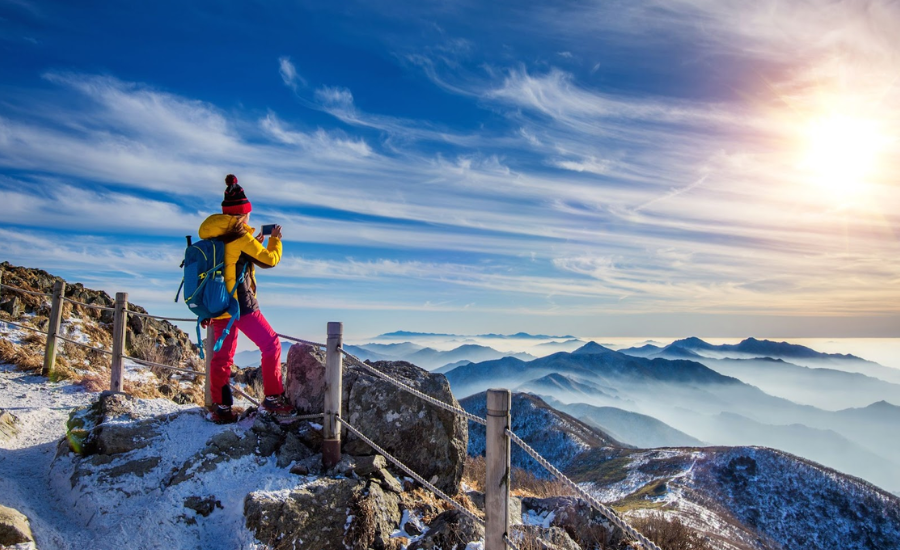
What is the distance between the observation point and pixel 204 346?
24.4 feet

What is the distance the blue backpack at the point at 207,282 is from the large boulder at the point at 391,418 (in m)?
1.56

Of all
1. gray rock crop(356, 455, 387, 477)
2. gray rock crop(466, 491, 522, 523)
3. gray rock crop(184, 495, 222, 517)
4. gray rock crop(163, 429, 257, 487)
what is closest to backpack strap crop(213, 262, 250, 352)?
gray rock crop(163, 429, 257, 487)

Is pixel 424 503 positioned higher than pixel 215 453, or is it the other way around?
pixel 215 453

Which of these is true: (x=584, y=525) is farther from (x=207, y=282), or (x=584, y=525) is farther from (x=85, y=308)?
(x=85, y=308)

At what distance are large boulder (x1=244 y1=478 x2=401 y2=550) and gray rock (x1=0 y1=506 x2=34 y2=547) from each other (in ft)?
6.19

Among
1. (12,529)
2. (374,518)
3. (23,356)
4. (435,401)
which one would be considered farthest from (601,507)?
(23,356)

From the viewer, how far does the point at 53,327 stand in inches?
419

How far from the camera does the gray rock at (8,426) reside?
693 centimetres

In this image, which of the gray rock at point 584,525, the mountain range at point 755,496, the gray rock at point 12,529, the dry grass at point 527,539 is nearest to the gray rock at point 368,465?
the dry grass at point 527,539

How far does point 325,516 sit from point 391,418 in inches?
67.6

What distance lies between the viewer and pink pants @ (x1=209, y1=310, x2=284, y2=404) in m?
6.21

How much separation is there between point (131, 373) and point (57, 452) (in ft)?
24.1

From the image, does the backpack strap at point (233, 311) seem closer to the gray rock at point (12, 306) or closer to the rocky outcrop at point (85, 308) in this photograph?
the rocky outcrop at point (85, 308)

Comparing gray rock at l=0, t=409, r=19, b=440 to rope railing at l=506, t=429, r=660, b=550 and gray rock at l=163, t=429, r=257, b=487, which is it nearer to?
gray rock at l=163, t=429, r=257, b=487
